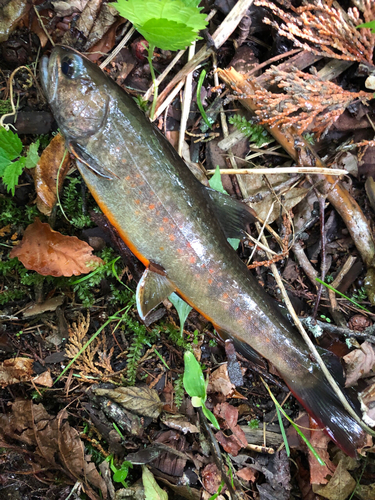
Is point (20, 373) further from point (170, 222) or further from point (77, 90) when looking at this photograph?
point (77, 90)

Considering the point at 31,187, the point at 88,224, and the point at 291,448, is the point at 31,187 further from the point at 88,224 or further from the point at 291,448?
the point at 291,448

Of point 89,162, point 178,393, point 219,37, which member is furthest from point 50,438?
point 219,37

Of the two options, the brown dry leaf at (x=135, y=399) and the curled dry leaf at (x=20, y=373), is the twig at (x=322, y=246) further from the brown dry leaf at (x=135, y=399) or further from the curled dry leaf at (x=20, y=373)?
the curled dry leaf at (x=20, y=373)

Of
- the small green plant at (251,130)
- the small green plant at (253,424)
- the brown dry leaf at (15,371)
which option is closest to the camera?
the brown dry leaf at (15,371)

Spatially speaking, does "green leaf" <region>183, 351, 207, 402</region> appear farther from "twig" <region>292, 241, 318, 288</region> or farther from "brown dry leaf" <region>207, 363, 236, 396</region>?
"twig" <region>292, 241, 318, 288</region>

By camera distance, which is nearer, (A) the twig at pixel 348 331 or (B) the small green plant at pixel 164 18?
(B) the small green plant at pixel 164 18

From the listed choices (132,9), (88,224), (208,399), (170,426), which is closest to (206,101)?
(132,9)

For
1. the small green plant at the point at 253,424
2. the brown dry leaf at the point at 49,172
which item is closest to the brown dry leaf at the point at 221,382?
the small green plant at the point at 253,424
